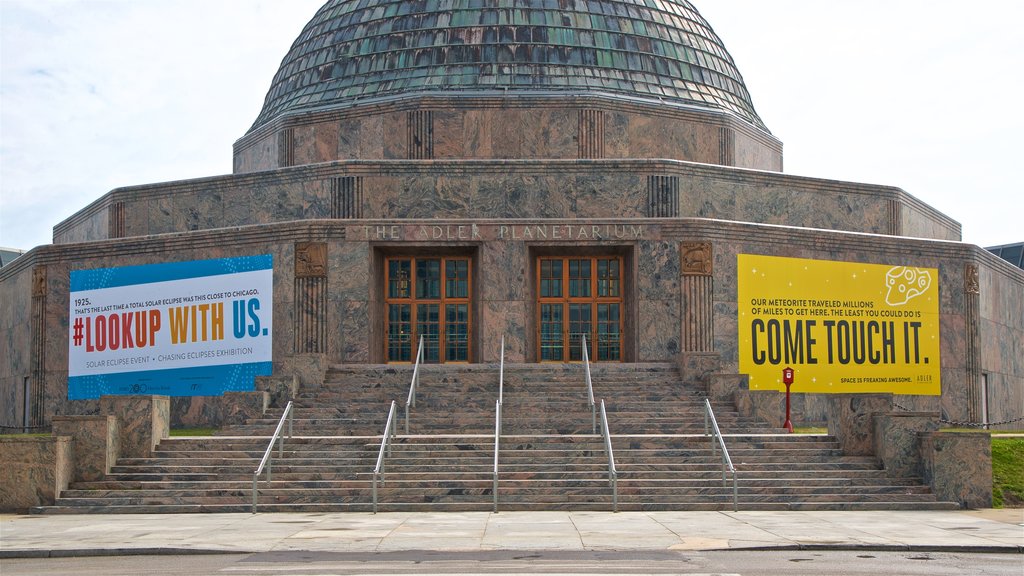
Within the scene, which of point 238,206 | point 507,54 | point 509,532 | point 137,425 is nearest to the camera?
point 509,532

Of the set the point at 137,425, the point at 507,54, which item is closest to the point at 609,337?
the point at 137,425

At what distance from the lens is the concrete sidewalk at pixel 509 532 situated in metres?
8.86

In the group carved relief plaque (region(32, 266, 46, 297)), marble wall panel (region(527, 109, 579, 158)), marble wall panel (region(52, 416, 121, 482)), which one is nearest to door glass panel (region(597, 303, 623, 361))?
marble wall panel (region(527, 109, 579, 158))

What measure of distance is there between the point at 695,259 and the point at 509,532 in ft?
28.4

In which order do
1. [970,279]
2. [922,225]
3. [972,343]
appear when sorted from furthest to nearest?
1. [922,225]
2. [970,279]
3. [972,343]

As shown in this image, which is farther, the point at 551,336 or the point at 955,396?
the point at 955,396

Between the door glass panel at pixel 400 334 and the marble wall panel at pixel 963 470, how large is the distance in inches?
316

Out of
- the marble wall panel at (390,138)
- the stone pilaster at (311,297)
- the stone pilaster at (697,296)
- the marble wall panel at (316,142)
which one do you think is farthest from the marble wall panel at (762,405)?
the marble wall panel at (316,142)

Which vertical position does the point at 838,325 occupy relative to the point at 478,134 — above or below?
below

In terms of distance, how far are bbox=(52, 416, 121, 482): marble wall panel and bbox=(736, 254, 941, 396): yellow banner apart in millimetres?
8793

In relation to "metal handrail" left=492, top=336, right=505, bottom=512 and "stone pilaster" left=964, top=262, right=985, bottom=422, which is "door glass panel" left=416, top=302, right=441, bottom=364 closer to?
"metal handrail" left=492, top=336, right=505, bottom=512

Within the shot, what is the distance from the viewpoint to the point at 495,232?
17.6 m

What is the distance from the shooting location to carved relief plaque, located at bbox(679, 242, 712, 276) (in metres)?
17.6

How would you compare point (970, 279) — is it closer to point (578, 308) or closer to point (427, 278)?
point (578, 308)
